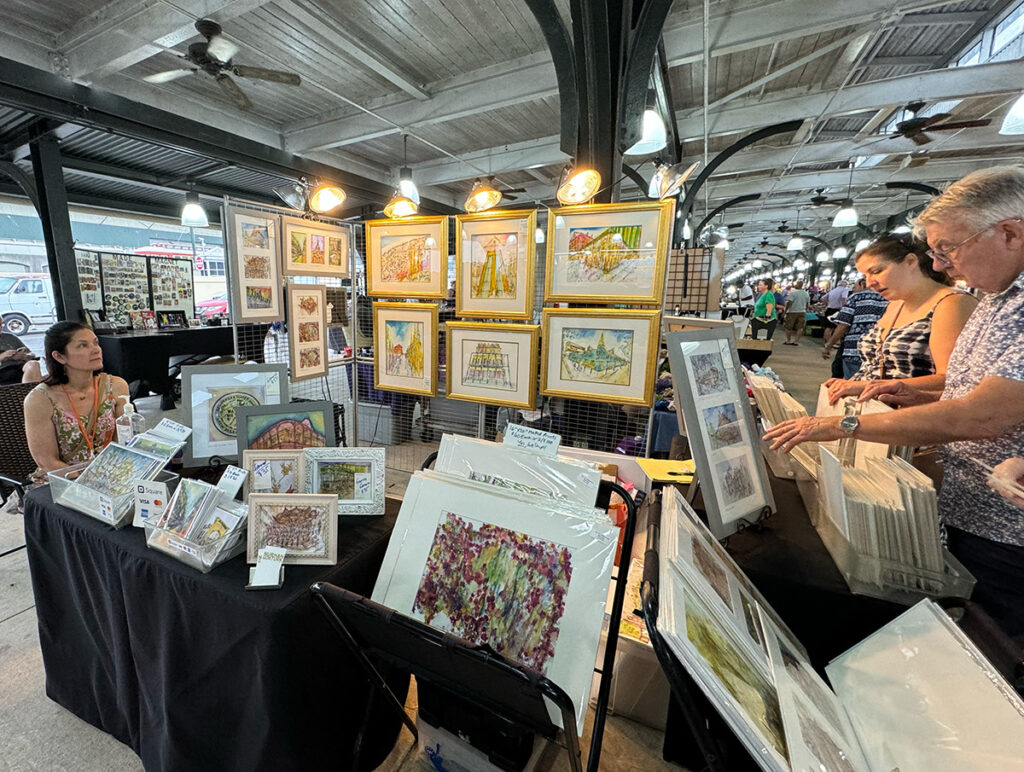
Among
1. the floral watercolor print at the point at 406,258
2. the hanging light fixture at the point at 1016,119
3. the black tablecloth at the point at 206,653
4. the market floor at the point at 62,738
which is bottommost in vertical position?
the market floor at the point at 62,738

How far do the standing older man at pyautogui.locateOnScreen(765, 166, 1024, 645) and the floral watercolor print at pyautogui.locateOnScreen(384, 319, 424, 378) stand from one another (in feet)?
6.65

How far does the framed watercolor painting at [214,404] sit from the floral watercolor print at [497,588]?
1033 millimetres

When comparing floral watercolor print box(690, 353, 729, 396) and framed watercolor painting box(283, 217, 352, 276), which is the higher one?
framed watercolor painting box(283, 217, 352, 276)

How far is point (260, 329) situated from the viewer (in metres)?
2.99

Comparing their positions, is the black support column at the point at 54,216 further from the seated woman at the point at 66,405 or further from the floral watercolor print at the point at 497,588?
the floral watercolor print at the point at 497,588

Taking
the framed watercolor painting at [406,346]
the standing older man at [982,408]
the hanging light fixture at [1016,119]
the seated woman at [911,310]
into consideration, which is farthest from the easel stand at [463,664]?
the hanging light fixture at [1016,119]

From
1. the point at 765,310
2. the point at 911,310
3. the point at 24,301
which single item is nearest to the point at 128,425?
the point at 911,310

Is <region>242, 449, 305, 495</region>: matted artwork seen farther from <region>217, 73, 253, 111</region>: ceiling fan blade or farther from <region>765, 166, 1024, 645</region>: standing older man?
<region>217, 73, 253, 111</region>: ceiling fan blade

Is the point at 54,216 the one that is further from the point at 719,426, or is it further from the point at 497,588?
the point at 719,426

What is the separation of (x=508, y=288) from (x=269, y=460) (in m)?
1.48

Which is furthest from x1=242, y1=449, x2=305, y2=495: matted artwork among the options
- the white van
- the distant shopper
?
the distant shopper

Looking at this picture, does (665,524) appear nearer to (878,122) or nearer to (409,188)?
(409,188)

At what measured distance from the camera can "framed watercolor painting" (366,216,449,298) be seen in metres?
2.53

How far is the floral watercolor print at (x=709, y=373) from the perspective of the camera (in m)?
1.19
